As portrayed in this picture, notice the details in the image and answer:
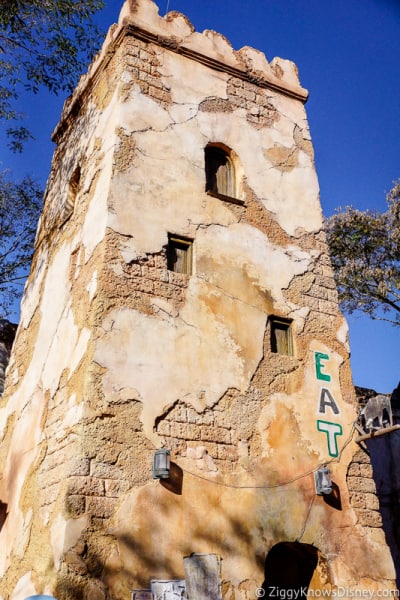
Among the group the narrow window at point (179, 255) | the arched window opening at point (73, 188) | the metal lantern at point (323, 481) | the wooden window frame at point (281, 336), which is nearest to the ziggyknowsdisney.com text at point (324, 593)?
the metal lantern at point (323, 481)

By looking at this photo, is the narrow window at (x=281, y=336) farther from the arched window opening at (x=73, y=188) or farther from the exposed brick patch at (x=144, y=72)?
the arched window opening at (x=73, y=188)

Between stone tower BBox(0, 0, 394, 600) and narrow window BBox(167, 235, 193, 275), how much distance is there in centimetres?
2

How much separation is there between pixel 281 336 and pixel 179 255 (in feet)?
5.21

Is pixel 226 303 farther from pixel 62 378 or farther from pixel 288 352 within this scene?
pixel 62 378

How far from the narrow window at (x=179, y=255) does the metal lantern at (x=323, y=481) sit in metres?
2.61

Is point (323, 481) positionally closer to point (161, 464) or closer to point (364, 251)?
point (161, 464)

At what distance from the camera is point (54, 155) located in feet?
31.9

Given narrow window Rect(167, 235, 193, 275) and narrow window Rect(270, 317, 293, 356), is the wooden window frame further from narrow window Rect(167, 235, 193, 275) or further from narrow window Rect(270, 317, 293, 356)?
narrow window Rect(167, 235, 193, 275)

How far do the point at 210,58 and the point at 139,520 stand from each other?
20.1ft

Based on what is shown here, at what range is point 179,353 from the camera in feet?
19.9

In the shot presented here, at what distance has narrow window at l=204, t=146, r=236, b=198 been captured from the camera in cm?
761

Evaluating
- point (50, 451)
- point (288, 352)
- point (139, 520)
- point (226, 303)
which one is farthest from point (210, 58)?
point (139, 520)

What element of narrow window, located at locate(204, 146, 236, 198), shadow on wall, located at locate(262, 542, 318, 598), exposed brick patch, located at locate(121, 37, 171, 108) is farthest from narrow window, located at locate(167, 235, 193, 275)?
shadow on wall, located at locate(262, 542, 318, 598)

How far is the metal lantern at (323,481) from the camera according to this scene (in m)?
6.17
